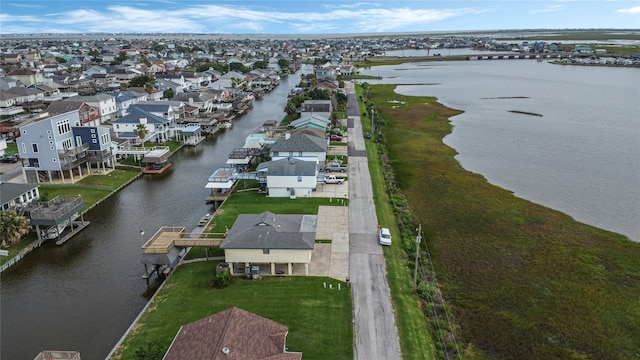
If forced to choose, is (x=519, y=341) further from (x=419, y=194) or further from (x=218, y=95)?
(x=218, y=95)

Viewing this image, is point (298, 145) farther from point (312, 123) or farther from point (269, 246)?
point (269, 246)

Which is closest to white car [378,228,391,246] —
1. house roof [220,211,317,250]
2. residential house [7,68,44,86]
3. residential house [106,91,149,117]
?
house roof [220,211,317,250]

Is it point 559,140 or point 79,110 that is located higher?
point 79,110

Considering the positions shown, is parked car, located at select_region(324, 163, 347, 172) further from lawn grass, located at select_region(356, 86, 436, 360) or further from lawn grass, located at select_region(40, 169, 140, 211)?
lawn grass, located at select_region(40, 169, 140, 211)

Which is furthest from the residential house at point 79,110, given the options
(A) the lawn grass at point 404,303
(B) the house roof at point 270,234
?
(A) the lawn grass at point 404,303

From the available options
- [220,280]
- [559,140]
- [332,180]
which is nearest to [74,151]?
[332,180]

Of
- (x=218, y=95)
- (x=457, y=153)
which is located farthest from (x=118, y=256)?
(x=218, y=95)
